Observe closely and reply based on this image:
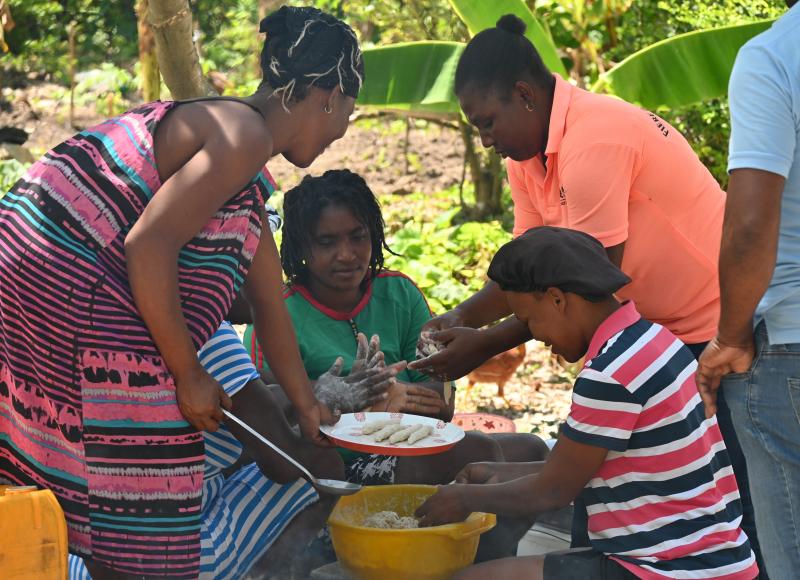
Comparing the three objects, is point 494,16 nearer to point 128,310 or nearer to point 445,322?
point 445,322

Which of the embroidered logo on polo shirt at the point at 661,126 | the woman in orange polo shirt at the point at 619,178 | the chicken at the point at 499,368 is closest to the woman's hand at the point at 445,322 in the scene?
the woman in orange polo shirt at the point at 619,178

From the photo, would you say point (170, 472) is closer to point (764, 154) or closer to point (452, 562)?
point (452, 562)

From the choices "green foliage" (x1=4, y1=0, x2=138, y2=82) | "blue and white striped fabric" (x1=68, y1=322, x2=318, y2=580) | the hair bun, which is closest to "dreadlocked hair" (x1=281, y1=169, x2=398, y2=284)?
"blue and white striped fabric" (x1=68, y1=322, x2=318, y2=580)

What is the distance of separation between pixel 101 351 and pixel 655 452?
1.21m

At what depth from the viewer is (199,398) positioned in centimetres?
212

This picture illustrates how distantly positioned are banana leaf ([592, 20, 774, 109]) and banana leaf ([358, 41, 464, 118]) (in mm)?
893

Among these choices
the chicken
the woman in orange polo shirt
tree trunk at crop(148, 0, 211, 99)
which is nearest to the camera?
the woman in orange polo shirt

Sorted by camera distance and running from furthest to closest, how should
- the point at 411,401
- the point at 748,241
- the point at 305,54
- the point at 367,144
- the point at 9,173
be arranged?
the point at 367,144 < the point at 9,173 < the point at 411,401 < the point at 305,54 < the point at 748,241

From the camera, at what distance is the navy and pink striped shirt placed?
2.15 metres

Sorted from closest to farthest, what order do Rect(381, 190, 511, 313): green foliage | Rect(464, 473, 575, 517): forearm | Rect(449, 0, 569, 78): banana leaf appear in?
Rect(464, 473, 575, 517): forearm < Rect(449, 0, 569, 78): banana leaf < Rect(381, 190, 511, 313): green foliage

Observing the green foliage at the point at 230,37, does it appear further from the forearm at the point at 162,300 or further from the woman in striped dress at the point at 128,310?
the forearm at the point at 162,300

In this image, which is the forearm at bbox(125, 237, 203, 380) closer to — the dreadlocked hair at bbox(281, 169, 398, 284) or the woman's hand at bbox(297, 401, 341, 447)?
the woman's hand at bbox(297, 401, 341, 447)

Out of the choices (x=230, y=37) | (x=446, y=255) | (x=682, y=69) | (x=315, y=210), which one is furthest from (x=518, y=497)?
(x=230, y=37)

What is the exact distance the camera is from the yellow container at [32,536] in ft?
6.69
